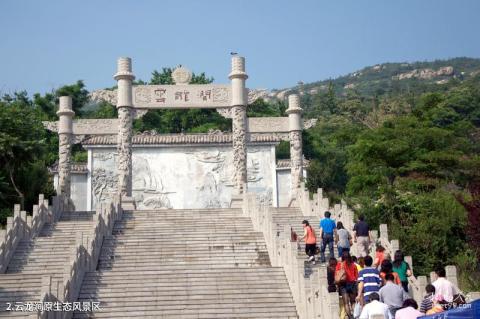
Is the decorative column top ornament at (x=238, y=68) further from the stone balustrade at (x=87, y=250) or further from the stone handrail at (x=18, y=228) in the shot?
the stone handrail at (x=18, y=228)

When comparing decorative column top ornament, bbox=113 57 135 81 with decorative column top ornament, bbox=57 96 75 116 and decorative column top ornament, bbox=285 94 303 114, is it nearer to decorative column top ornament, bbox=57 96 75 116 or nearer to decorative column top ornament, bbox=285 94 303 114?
decorative column top ornament, bbox=57 96 75 116

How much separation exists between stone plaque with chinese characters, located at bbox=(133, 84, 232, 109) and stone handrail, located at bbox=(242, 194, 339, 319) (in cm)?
573

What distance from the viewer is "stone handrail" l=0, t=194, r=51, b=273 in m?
15.8

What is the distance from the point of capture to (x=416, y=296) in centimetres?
1179

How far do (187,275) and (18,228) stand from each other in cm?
505

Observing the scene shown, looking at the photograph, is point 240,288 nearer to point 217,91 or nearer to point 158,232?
point 158,232

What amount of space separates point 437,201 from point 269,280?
767cm

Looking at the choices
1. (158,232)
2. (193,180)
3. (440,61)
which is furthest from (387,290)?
(440,61)

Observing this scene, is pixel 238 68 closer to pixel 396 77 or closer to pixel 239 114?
pixel 239 114

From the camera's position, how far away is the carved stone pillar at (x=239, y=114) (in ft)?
77.0

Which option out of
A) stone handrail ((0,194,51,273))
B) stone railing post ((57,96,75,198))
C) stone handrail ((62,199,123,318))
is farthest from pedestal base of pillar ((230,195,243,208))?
stone railing post ((57,96,75,198))

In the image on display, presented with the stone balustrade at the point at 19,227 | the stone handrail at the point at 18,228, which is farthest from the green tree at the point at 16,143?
A: the stone handrail at the point at 18,228

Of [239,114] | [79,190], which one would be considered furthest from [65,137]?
[79,190]

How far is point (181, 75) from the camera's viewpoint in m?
24.1
